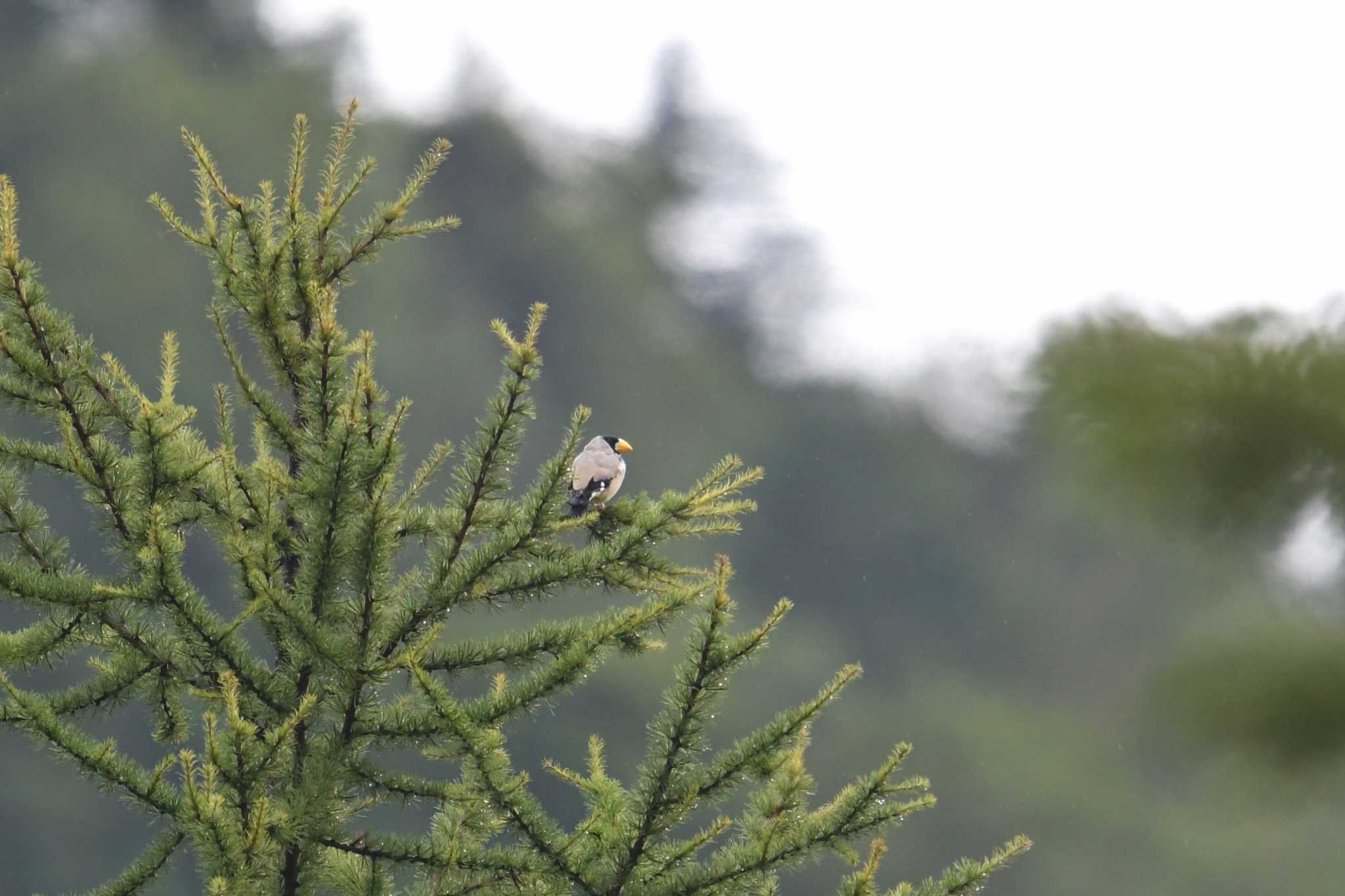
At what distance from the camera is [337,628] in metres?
2.76

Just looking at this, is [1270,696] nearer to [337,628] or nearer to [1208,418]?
[1208,418]

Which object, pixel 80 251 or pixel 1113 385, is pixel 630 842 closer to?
pixel 1113 385

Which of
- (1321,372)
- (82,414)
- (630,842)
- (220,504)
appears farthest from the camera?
(220,504)

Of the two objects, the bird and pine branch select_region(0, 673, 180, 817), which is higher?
the bird

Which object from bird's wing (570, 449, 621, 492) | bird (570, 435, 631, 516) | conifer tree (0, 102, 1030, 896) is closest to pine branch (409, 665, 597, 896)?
conifer tree (0, 102, 1030, 896)

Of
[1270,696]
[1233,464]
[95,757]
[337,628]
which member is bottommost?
[1270,696]

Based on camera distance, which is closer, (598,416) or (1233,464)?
(1233,464)

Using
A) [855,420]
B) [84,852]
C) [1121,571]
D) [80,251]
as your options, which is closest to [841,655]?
[855,420]

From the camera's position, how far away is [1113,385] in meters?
0.55

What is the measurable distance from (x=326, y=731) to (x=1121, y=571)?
1.93 meters

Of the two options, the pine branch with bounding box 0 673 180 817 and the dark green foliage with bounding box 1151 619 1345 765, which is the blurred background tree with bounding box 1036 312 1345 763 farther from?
the pine branch with bounding box 0 673 180 817

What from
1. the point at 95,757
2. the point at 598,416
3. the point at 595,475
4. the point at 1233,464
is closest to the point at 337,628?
the point at 95,757

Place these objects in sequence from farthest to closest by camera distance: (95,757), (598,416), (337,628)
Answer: (598,416) → (337,628) → (95,757)

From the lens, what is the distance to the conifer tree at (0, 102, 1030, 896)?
236cm
